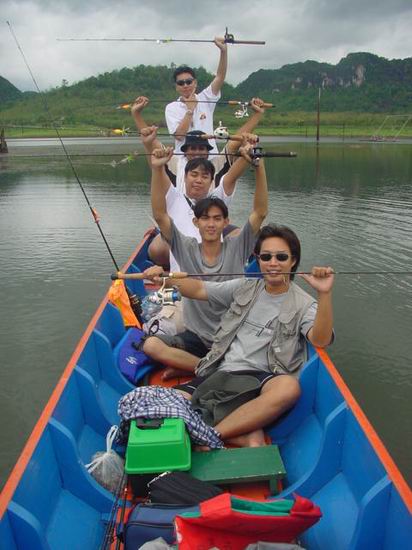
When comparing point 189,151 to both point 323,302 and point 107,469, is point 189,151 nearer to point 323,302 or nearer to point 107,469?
point 323,302

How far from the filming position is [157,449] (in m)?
2.86

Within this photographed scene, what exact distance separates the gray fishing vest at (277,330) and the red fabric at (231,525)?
137 cm

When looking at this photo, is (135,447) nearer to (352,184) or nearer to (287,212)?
(287,212)

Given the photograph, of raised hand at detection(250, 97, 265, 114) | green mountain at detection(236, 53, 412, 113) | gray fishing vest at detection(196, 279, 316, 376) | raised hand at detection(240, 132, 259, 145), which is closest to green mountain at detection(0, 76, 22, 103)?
green mountain at detection(236, 53, 412, 113)

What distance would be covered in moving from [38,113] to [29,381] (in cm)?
5599

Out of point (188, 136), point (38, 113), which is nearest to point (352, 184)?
point (188, 136)

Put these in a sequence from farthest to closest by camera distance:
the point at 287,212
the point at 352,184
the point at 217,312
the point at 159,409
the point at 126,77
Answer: the point at 126,77 → the point at 352,184 → the point at 287,212 → the point at 217,312 → the point at 159,409

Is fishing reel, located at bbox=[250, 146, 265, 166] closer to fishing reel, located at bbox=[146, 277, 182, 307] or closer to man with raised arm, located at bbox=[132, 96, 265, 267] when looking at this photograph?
man with raised arm, located at bbox=[132, 96, 265, 267]

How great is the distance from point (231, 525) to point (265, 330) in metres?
1.58

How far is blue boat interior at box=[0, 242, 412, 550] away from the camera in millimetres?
2252

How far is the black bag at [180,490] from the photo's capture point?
260 centimetres

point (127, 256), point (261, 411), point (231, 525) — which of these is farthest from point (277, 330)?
point (127, 256)

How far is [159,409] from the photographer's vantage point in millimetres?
3035

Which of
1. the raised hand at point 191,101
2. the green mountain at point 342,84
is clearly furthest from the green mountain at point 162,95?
the raised hand at point 191,101
